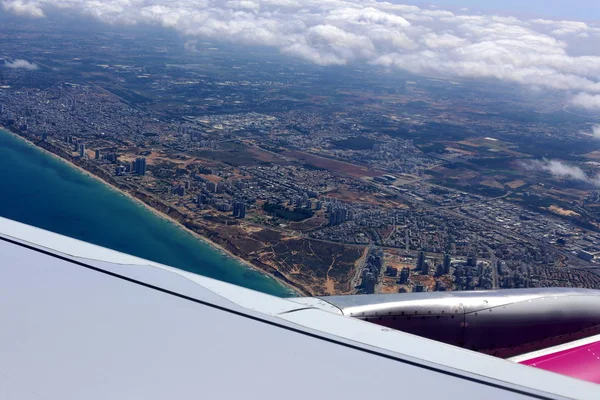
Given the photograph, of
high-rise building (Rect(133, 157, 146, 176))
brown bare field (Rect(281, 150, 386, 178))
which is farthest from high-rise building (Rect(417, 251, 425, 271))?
high-rise building (Rect(133, 157, 146, 176))

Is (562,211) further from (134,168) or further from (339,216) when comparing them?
(134,168)

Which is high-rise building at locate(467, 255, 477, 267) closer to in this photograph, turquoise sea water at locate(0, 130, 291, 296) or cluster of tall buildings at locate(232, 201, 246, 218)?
turquoise sea water at locate(0, 130, 291, 296)

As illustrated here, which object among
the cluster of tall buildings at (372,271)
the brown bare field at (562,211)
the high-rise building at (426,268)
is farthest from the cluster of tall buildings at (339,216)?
the brown bare field at (562,211)

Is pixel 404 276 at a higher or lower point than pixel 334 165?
lower

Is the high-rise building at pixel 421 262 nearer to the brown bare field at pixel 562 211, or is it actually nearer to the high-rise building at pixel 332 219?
the high-rise building at pixel 332 219

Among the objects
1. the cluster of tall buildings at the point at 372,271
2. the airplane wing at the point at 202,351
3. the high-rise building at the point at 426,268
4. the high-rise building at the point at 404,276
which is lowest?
the cluster of tall buildings at the point at 372,271

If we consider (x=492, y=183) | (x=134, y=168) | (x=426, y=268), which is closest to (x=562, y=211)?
(x=492, y=183)
